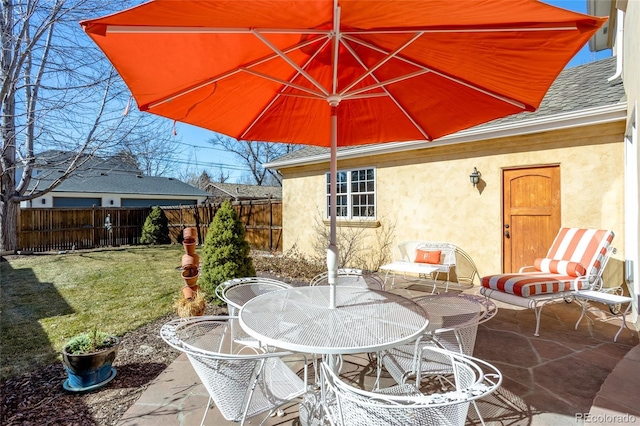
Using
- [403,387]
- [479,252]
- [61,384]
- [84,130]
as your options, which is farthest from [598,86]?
[84,130]

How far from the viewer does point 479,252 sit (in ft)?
21.9

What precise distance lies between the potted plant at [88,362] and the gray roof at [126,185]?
17.7 metres

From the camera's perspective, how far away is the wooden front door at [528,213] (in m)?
5.89

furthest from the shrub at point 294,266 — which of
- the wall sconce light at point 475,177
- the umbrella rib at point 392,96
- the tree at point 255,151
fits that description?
the tree at point 255,151

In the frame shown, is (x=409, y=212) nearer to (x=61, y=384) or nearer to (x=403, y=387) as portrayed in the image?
(x=403, y=387)

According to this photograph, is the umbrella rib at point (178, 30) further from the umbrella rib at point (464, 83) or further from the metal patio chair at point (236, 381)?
the metal patio chair at point (236, 381)

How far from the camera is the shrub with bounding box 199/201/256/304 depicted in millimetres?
5523

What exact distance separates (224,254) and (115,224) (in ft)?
40.5

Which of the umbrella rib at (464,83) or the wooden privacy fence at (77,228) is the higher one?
the umbrella rib at (464,83)

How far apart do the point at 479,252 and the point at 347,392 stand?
5.95 meters

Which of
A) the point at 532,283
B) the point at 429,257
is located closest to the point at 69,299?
the point at 429,257

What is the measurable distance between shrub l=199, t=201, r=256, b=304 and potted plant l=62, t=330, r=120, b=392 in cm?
228

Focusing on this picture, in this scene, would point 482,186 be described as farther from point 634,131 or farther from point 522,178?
point 634,131

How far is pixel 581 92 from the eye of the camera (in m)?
6.18
